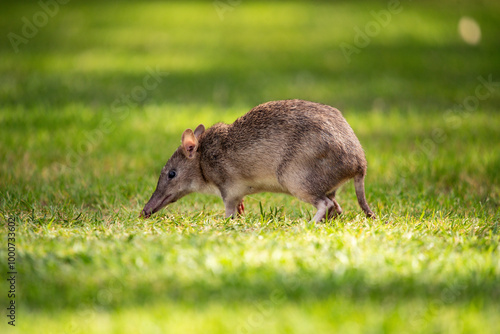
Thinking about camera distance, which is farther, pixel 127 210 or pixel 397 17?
pixel 397 17

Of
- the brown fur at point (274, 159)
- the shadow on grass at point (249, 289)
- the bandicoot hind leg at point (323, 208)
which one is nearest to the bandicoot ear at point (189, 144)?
the brown fur at point (274, 159)

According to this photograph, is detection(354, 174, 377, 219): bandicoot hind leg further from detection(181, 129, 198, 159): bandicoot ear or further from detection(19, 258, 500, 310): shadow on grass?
detection(19, 258, 500, 310): shadow on grass

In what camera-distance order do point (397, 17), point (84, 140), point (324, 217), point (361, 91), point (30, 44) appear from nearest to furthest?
point (324, 217) → point (84, 140) → point (361, 91) → point (30, 44) → point (397, 17)

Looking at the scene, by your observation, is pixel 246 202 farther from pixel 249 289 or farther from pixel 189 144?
pixel 249 289

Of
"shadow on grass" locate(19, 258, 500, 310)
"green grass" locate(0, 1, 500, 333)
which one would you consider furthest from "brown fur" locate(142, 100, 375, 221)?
"shadow on grass" locate(19, 258, 500, 310)

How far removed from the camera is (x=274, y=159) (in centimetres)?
593

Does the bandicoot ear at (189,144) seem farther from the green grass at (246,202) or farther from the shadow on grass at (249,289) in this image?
the shadow on grass at (249,289)

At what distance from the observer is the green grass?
12.2 feet

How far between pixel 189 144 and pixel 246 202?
52.2 inches

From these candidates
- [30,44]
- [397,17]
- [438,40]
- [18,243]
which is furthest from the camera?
[397,17]

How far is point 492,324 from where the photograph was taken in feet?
11.3

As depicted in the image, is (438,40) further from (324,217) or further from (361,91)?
(324,217)

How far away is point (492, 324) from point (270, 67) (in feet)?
42.5

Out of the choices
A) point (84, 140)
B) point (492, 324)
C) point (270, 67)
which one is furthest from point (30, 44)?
point (492, 324)
